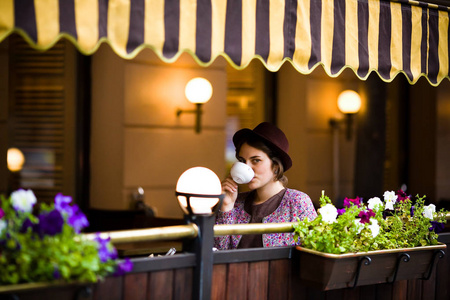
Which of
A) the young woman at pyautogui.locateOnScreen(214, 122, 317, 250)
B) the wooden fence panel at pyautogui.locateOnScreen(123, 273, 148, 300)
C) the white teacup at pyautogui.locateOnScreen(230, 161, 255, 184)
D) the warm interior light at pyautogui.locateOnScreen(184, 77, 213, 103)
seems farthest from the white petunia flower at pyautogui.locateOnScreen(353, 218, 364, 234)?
the warm interior light at pyautogui.locateOnScreen(184, 77, 213, 103)

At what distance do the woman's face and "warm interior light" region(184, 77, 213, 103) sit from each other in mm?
3830

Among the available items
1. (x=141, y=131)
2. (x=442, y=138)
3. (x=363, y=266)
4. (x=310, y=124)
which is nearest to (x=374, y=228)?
(x=363, y=266)

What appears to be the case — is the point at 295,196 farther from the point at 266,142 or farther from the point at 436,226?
the point at 436,226

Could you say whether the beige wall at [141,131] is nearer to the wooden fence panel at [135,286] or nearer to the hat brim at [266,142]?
the hat brim at [266,142]

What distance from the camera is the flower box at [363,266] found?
2.97 meters

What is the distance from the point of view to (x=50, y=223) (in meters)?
2.25

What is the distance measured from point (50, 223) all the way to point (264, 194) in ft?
5.92

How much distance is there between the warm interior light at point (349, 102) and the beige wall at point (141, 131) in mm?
2294

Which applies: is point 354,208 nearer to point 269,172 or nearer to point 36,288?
point 269,172

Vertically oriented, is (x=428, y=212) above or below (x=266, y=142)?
below

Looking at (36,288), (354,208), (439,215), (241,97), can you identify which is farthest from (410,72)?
(241,97)

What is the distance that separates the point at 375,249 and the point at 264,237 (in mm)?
660

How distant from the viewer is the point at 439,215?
3676 millimetres

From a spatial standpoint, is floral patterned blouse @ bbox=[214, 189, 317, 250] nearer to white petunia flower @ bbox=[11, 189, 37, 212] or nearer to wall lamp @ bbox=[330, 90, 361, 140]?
white petunia flower @ bbox=[11, 189, 37, 212]
